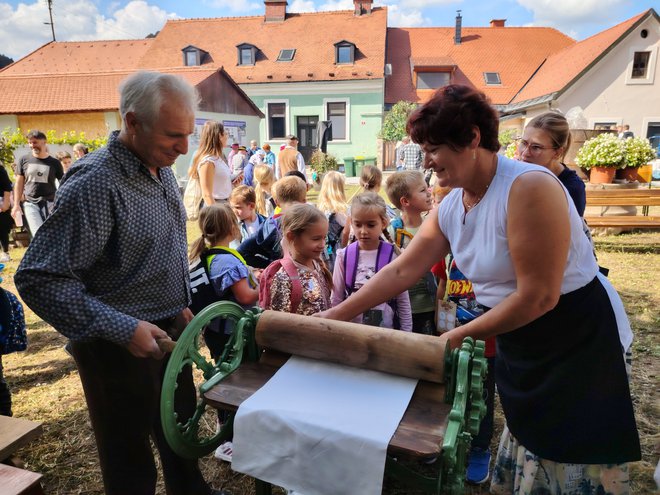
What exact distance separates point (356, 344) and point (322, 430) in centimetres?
29

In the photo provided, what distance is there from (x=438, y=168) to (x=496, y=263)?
0.37 meters

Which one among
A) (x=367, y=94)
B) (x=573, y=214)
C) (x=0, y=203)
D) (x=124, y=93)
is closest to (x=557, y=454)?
(x=573, y=214)

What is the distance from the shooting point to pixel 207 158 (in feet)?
14.3

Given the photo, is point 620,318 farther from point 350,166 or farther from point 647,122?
point 647,122

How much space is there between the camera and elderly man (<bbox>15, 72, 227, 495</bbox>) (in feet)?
4.87

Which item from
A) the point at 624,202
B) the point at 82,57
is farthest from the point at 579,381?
the point at 82,57

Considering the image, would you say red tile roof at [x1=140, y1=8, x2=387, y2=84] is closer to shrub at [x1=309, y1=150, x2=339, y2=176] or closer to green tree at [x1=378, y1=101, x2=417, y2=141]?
green tree at [x1=378, y1=101, x2=417, y2=141]

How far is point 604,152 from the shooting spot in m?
7.41

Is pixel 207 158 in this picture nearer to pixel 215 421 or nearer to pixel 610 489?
pixel 215 421

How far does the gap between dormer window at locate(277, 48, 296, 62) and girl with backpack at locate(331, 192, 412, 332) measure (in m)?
23.0

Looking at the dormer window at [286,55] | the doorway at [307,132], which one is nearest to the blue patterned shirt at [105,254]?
the doorway at [307,132]

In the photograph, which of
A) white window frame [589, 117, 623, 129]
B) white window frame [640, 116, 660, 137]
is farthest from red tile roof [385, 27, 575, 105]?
white window frame [640, 116, 660, 137]

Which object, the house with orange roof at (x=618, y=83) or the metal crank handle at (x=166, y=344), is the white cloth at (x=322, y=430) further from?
the house with orange roof at (x=618, y=83)

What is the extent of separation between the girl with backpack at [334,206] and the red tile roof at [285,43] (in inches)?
763
